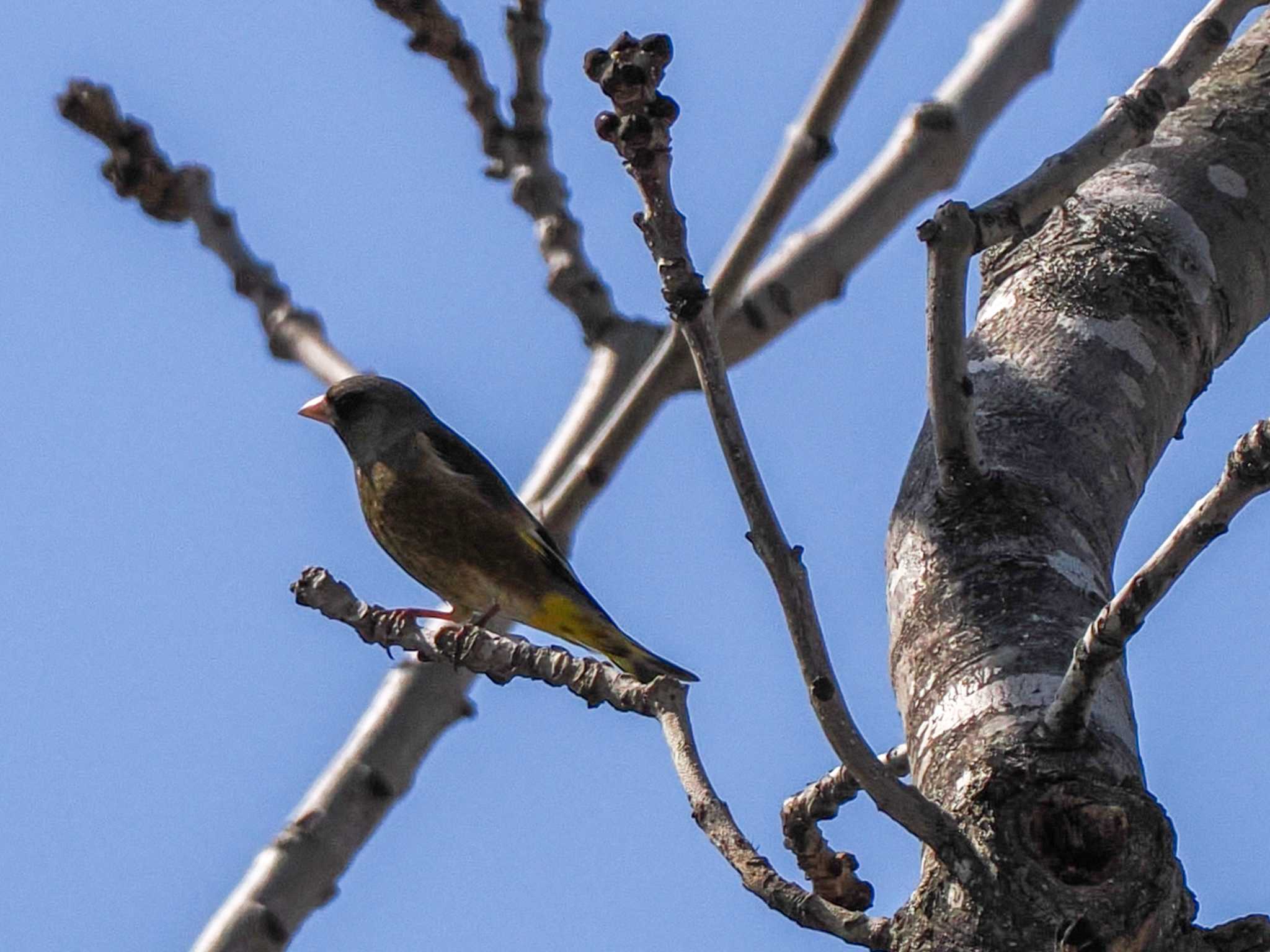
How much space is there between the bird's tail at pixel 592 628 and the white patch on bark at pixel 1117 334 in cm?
237

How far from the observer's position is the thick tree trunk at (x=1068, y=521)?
2070 mm

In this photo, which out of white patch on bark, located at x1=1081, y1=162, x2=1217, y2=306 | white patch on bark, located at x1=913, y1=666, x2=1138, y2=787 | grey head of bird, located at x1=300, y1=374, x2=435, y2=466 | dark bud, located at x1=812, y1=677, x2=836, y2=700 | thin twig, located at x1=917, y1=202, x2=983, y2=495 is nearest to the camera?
dark bud, located at x1=812, y1=677, x2=836, y2=700

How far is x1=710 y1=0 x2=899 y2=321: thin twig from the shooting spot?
3445 mm

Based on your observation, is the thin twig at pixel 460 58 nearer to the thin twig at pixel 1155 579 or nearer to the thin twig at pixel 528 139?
the thin twig at pixel 528 139

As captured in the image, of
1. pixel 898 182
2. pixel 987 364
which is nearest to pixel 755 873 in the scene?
pixel 987 364

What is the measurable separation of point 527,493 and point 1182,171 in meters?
1.57

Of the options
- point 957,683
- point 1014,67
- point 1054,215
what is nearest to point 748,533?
point 957,683

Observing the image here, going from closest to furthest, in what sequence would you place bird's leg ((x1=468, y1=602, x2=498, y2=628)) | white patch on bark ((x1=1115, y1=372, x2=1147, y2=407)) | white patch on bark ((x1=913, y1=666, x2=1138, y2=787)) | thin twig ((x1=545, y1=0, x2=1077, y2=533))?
white patch on bark ((x1=913, y1=666, x2=1138, y2=787)), white patch on bark ((x1=1115, y1=372, x2=1147, y2=407)), thin twig ((x1=545, y1=0, x2=1077, y2=533)), bird's leg ((x1=468, y1=602, x2=498, y2=628))

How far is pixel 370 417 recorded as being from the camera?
5.49 meters

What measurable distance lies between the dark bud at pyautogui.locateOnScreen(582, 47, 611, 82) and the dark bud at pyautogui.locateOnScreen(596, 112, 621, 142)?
0.13 feet

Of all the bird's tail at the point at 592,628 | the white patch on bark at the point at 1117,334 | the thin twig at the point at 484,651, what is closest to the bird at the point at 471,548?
the bird's tail at the point at 592,628

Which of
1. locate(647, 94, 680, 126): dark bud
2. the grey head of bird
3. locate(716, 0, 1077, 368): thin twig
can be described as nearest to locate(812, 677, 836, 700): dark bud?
locate(647, 94, 680, 126): dark bud

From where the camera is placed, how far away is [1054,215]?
126 inches

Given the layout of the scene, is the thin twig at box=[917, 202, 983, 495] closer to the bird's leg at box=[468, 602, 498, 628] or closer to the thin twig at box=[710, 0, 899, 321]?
the thin twig at box=[710, 0, 899, 321]
